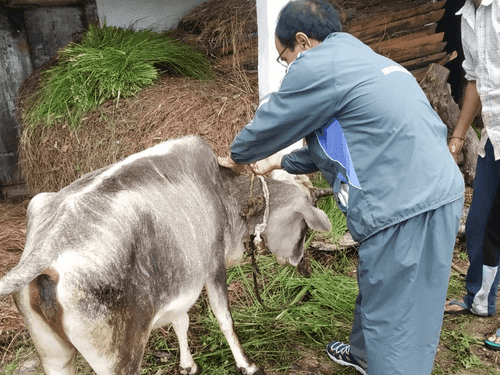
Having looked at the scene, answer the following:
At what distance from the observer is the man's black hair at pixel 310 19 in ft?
6.99

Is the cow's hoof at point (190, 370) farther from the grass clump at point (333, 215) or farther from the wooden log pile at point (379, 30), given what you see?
the wooden log pile at point (379, 30)

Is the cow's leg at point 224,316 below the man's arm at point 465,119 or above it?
below

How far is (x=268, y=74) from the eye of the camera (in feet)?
13.5

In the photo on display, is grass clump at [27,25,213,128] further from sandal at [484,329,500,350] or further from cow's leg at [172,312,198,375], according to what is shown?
sandal at [484,329,500,350]

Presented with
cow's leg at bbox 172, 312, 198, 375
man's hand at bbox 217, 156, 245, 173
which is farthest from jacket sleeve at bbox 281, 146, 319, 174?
cow's leg at bbox 172, 312, 198, 375

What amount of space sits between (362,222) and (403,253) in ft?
0.74

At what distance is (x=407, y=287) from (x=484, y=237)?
1.50 m

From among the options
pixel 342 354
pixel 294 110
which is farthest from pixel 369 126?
pixel 342 354

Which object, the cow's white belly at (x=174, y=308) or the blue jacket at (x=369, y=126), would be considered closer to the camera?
the blue jacket at (x=369, y=126)

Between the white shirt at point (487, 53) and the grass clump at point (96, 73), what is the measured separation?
2.93m

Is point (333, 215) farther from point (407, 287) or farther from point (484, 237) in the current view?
point (407, 287)

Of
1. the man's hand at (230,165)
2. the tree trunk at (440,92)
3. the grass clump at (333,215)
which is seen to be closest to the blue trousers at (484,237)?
the grass clump at (333,215)

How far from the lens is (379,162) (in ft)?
6.67

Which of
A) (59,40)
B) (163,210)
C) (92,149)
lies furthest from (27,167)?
(163,210)
